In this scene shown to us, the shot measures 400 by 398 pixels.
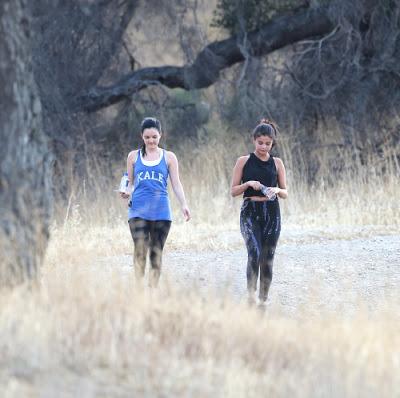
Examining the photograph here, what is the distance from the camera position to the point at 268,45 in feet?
62.5

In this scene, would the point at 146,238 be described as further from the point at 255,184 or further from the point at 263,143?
the point at 263,143

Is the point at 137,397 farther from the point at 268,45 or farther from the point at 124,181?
the point at 268,45

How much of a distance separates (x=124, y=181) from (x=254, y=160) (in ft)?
3.70

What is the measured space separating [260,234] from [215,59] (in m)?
11.2

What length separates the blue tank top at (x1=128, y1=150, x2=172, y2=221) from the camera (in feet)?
27.4

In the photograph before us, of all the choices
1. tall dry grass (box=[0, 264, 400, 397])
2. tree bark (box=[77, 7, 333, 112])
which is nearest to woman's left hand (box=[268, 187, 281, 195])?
tall dry grass (box=[0, 264, 400, 397])

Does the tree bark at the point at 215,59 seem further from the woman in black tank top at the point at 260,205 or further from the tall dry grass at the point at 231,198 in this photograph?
the woman in black tank top at the point at 260,205

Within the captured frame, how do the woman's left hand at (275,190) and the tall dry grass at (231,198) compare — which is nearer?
the woman's left hand at (275,190)

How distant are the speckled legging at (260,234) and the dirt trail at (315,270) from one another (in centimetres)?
24

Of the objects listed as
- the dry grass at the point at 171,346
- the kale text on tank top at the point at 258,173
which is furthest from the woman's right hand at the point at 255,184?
the dry grass at the point at 171,346

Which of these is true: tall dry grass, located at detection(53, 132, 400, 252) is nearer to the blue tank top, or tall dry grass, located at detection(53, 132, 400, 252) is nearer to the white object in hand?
the blue tank top

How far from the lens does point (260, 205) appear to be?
27.4 feet

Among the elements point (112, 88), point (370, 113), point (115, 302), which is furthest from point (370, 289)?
point (112, 88)

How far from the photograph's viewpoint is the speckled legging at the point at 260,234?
830 centimetres
